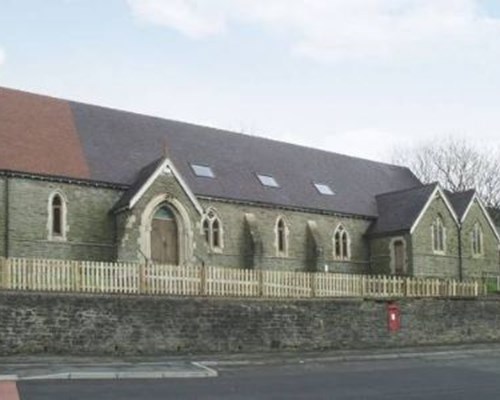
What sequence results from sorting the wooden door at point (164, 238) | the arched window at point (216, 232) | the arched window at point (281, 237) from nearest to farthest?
the wooden door at point (164, 238) < the arched window at point (216, 232) < the arched window at point (281, 237)

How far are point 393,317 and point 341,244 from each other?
1283 centimetres

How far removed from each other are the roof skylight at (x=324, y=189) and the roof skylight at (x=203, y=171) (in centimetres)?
692

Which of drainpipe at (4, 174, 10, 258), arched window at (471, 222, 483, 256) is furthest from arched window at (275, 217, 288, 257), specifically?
drainpipe at (4, 174, 10, 258)

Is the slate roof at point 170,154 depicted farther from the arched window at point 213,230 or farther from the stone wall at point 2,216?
the arched window at point 213,230

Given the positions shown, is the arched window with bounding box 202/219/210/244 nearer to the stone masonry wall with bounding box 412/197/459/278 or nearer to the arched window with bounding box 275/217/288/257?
the arched window with bounding box 275/217/288/257

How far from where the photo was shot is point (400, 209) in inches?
1588

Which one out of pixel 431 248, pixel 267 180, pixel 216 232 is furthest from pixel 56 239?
pixel 431 248

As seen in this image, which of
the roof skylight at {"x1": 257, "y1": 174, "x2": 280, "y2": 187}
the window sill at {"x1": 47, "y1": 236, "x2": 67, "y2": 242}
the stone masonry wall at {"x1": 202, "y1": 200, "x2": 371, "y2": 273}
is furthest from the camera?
the roof skylight at {"x1": 257, "y1": 174, "x2": 280, "y2": 187}

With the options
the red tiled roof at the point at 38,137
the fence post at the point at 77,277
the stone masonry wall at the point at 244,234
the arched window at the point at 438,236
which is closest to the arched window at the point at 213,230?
the stone masonry wall at the point at 244,234

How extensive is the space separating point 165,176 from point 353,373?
1402 centimetres

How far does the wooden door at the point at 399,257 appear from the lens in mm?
38938

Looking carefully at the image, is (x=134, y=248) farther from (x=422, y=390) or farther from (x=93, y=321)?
(x=422, y=390)

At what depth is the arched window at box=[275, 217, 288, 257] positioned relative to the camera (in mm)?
37125

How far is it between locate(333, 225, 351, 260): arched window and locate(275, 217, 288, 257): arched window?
3.36 m
